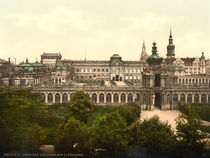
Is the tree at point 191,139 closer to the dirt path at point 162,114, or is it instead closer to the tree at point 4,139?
the dirt path at point 162,114

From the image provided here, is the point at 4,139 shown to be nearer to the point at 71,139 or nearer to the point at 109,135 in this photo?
the point at 71,139

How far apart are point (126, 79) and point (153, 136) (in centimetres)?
10728

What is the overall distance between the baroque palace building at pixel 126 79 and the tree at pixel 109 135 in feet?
94.7

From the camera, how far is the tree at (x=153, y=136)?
30.0 metres

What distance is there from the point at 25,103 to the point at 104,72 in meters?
95.1

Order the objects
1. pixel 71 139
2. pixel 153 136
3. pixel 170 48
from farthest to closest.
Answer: pixel 170 48 < pixel 71 139 < pixel 153 136

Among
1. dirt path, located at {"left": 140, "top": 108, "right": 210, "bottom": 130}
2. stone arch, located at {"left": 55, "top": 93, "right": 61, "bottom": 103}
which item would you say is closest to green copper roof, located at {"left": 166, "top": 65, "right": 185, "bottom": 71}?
dirt path, located at {"left": 140, "top": 108, "right": 210, "bottom": 130}

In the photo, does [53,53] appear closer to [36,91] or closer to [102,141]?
[36,91]

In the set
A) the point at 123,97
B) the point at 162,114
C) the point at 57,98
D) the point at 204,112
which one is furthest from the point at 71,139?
the point at 123,97

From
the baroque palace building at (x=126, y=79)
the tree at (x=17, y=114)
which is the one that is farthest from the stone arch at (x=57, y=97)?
the tree at (x=17, y=114)

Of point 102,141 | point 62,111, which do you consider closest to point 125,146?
point 102,141

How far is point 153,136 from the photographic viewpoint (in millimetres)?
30672

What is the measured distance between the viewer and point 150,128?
32.1m

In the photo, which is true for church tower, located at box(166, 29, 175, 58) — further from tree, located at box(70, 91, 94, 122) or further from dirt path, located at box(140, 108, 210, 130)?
tree, located at box(70, 91, 94, 122)
